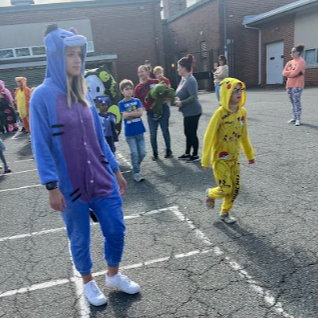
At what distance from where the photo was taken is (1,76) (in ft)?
66.2

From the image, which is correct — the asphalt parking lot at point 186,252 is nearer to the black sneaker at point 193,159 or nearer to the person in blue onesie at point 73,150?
the person in blue onesie at point 73,150

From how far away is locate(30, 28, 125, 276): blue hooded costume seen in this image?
6.84ft

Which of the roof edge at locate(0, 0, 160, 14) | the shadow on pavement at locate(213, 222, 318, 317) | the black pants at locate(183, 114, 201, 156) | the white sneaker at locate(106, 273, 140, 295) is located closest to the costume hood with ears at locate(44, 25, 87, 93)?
the white sneaker at locate(106, 273, 140, 295)

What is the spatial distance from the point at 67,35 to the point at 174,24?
2969 cm

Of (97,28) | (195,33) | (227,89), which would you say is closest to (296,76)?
(227,89)

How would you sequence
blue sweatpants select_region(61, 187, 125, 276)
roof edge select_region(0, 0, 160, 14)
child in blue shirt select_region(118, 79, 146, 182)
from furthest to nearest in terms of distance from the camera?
roof edge select_region(0, 0, 160, 14) → child in blue shirt select_region(118, 79, 146, 182) → blue sweatpants select_region(61, 187, 125, 276)

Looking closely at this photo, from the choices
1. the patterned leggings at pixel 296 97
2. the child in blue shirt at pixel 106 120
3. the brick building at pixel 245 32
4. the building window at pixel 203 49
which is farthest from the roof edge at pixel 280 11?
the child in blue shirt at pixel 106 120

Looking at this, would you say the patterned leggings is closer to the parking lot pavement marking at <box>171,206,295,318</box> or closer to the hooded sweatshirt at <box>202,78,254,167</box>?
the hooded sweatshirt at <box>202,78,254,167</box>

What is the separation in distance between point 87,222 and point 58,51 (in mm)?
1230

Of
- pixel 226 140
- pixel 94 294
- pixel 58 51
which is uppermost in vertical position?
pixel 58 51

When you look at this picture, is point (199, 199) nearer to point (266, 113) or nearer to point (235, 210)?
point (235, 210)

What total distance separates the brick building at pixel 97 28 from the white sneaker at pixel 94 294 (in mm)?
20421

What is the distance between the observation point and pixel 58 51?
2098 mm

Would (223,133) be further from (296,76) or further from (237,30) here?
(237,30)
